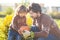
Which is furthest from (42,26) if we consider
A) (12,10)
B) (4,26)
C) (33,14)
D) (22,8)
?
(4,26)

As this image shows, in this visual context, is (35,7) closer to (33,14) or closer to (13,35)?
(33,14)

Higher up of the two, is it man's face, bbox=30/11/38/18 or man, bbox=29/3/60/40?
man's face, bbox=30/11/38/18

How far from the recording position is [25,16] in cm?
429

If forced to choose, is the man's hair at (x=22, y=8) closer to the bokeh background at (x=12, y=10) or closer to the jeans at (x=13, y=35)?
the bokeh background at (x=12, y=10)

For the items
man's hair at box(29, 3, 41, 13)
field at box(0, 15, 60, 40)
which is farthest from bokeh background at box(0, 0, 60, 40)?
man's hair at box(29, 3, 41, 13)

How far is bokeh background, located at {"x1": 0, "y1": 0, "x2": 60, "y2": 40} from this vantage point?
174 inches

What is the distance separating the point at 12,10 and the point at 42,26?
0.68 m

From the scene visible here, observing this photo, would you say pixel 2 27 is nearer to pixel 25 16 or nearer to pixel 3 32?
pixel 3 32

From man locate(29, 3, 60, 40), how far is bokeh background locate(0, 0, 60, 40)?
0.12 metres

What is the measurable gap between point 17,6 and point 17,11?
0.14 m

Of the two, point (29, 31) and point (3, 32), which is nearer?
point (29, 31)

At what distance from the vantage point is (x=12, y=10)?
14.7 feet

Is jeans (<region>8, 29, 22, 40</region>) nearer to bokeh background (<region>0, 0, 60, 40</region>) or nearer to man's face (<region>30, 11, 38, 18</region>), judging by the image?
bokeh background (<region>0, 0, 60, 40</region>)

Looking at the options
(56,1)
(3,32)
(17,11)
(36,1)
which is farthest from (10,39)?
(56,1)
